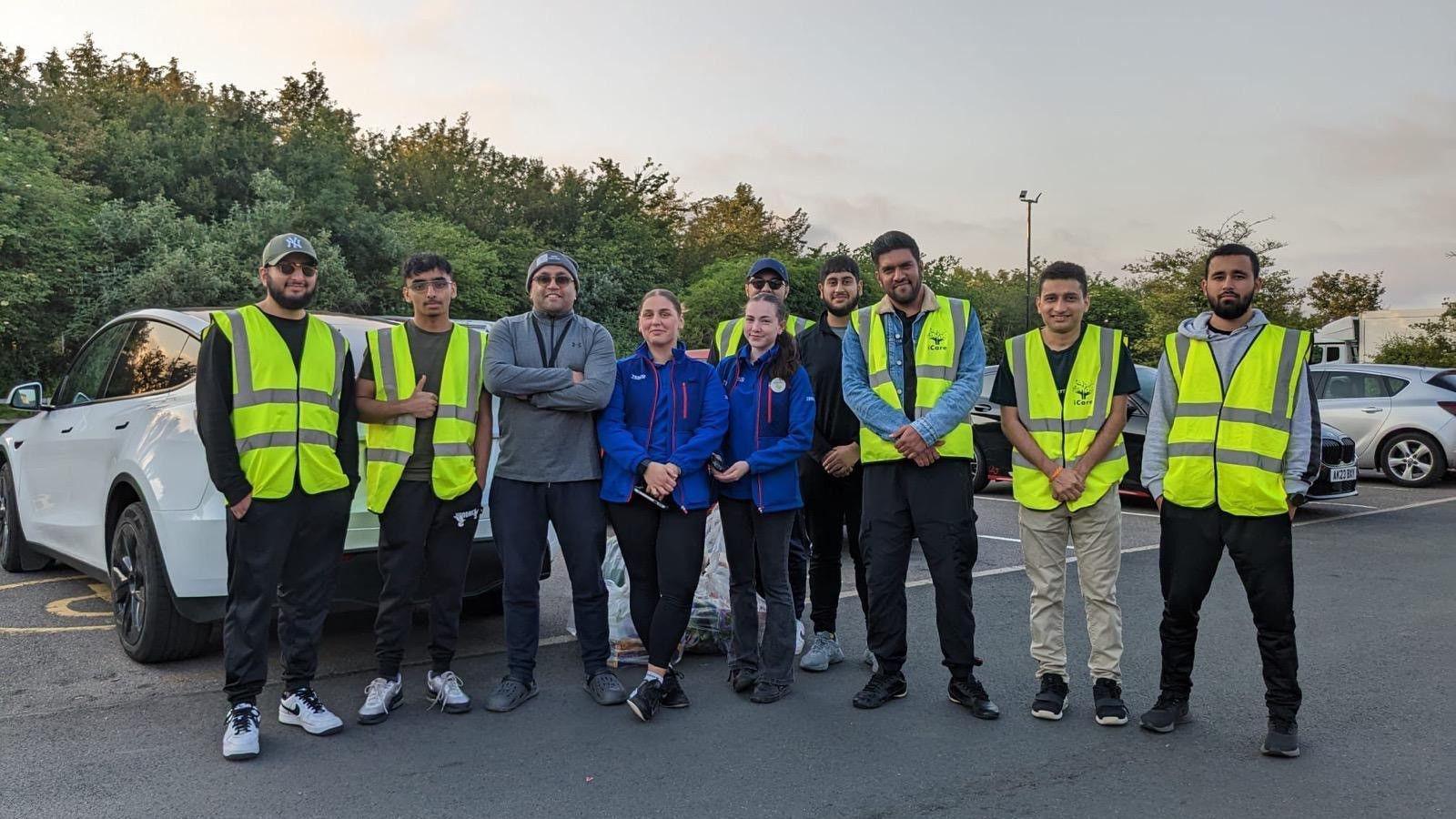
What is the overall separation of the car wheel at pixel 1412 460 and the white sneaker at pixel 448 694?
13220mm

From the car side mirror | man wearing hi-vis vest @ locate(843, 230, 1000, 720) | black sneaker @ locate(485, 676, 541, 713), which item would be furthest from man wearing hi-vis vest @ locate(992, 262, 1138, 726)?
the car side mirror

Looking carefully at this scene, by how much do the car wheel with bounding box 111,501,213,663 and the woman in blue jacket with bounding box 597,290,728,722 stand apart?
83.8 inches

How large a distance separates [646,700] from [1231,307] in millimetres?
2865

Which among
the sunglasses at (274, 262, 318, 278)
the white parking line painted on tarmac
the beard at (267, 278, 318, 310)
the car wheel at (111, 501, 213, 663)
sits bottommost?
the white parking line painted on tarmac

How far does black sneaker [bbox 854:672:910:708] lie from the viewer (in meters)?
4.59

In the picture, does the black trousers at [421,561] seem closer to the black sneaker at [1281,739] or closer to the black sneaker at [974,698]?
the black sneaker at [974,698]

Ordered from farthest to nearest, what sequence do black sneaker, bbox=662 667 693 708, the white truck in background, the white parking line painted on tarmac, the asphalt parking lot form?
the white truck in background
the white parking line painted on tarmac
black sneaker, bbox=662 667 693 708
the asphalt parking lot

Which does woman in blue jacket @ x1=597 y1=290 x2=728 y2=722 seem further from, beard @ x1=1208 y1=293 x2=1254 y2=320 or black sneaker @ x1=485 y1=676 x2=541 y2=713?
beard @ x1=1208 y1=293 x2=1254 y2=320

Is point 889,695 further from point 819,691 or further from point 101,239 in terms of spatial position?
point 101,239

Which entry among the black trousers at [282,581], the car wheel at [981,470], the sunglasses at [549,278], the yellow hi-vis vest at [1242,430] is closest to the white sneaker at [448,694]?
the black trousers at [282,581]

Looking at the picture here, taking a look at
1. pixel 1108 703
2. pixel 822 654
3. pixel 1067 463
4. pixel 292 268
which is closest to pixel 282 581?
pixel 292 268

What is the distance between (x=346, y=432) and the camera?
14.7 feet

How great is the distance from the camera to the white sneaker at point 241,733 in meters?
3.96

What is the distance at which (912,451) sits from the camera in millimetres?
4516
